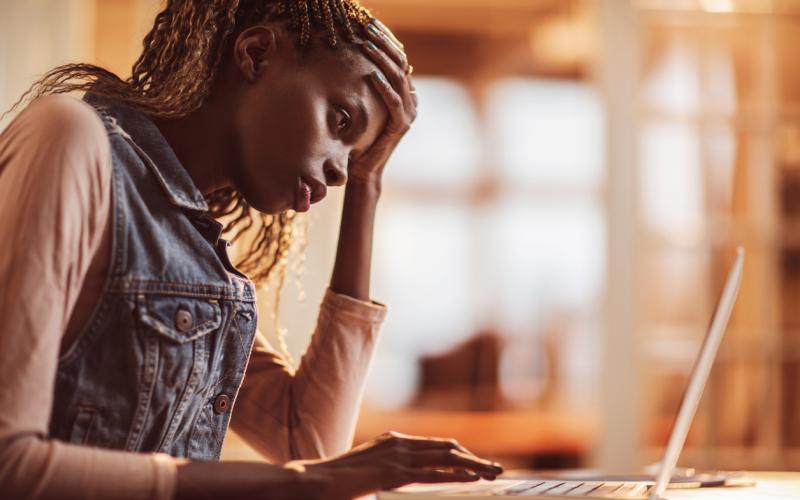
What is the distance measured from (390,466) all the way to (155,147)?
380 millimetres

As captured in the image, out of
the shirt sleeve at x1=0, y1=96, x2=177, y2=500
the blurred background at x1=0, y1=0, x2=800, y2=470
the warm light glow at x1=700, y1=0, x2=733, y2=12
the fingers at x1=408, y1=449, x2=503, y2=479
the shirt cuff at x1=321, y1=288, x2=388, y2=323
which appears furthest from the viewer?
the warm light glow at x1=700, y1=0, x2=733, y2=12

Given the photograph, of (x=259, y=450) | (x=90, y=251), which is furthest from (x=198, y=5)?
(x=259, y=450)

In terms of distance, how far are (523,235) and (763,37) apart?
314 centimetres

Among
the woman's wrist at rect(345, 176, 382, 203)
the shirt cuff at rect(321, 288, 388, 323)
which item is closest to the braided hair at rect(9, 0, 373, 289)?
the woman's wrist at rect(345, 176, 382, 203)

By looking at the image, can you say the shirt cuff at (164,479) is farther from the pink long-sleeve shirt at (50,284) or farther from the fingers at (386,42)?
the fingers at (386,42)

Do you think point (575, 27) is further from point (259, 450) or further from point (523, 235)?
point (259, 450)

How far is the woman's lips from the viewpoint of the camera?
98 centimetres

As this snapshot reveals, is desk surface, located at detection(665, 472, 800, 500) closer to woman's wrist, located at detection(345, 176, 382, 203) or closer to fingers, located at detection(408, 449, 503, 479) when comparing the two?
fingers, located at detection(408, 449, 503, 479)

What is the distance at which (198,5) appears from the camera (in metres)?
1.01

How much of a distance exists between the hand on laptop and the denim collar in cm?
28

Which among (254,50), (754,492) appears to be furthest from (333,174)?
(754,492)

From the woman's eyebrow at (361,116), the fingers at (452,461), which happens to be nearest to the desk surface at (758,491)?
the fingers at (452,461)

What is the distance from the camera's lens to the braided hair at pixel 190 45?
96cm

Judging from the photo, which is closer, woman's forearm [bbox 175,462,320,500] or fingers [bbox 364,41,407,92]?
woman's forearm [bbox 175,462,320,500]
